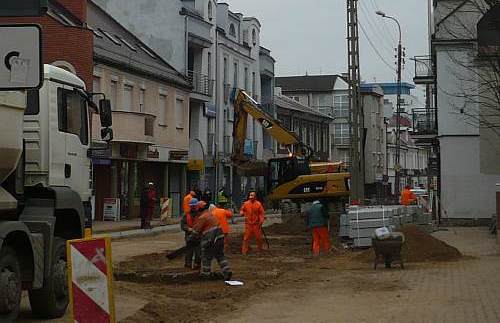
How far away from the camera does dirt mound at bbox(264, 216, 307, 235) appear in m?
31.5

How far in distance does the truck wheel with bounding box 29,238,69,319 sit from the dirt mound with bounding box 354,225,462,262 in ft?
33.0

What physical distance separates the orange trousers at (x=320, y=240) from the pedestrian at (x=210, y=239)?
22.7 ft

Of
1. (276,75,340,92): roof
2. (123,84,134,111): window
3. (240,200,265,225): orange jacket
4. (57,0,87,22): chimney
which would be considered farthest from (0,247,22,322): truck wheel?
(276,75,340,92): roof

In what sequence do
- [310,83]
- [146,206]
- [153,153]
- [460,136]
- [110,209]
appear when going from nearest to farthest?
[146,206] < [460,136] < [110,209] < [153,153] < [310,83]

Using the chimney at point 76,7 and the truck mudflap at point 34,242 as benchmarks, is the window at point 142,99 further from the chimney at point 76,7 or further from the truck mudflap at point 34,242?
the truck mudflap at point 34,242

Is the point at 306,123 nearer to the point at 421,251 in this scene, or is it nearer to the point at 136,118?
the point at 136,118

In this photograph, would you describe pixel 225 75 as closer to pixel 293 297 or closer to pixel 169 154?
pixel 169 154

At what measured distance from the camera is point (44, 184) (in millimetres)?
10656

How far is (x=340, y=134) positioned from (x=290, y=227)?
55224mm

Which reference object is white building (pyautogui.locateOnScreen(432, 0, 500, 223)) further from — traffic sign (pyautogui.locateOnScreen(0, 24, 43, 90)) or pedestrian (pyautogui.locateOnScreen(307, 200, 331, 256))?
traffic sign (pyautogui.locateOnScreen(0, 24, 43, 90))

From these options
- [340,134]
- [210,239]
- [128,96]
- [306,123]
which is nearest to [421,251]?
[210,239]

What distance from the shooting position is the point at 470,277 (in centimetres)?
1566

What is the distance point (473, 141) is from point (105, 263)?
28.7 meters

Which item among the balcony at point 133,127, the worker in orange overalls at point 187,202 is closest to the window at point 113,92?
the balcony at point 133,127
